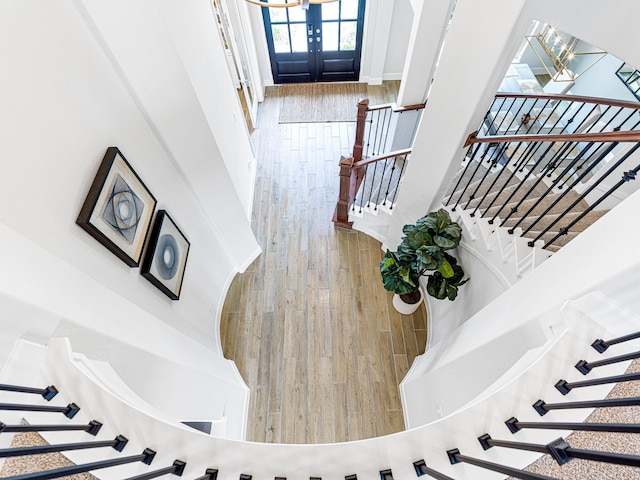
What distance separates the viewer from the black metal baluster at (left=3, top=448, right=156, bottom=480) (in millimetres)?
692

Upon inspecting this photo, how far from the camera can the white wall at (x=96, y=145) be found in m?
1.09

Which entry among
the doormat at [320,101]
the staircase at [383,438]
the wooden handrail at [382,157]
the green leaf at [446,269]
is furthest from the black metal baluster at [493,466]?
Answer: the doormat at [320,101]

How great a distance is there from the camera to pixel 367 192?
416cm

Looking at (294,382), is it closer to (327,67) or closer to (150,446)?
(150,446)

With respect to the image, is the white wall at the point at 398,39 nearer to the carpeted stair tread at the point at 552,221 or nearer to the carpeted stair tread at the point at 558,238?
the carpeted stair tread at the point at 552,221

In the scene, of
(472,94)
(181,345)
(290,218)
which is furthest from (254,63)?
(181,345)

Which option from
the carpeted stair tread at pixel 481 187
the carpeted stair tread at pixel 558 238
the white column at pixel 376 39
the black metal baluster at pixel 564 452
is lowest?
the black metal baluster at pixel 564 452

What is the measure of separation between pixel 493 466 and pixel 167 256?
1927mm

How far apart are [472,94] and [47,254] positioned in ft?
7.50

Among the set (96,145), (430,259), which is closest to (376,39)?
(430,259)

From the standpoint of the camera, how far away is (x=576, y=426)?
83 cm

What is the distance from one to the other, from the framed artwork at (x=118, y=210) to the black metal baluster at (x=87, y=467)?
89 cm

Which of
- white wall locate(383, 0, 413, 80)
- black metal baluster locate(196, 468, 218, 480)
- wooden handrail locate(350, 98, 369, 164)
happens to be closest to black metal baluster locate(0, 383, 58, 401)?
black metal baluster locate(196, 468, 218, 480)

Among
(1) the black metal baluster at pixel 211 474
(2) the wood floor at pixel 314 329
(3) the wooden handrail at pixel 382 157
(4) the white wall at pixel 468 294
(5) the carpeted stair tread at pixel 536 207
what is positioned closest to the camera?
(1) the black metal baluster at pixel 211 474
